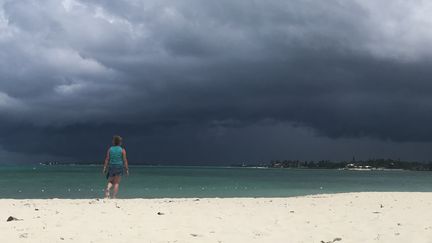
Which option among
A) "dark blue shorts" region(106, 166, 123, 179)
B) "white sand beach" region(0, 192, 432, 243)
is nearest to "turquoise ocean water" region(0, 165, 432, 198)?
"dark blue shorts" region(106, 166, 123, 179)

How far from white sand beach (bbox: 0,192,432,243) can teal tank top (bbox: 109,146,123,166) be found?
359cm

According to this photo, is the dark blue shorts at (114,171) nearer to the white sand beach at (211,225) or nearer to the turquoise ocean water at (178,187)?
the white sand beach at (211,225)

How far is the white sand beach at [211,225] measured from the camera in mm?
8484

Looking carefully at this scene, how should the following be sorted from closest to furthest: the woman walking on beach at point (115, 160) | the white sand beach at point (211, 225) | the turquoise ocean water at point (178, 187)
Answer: the white sand beach at point (211, 225) < the woman walking on beach at point (115, 160) < the turquoise ocean water at point (178, 187)

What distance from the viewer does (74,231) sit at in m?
8.65

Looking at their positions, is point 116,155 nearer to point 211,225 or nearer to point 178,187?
point 211,225

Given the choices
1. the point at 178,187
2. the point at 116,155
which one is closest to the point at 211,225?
the point at 116,155

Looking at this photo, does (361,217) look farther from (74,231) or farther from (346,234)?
(74,231)

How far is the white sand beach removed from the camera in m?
8.48

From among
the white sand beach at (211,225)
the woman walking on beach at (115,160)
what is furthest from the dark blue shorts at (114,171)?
the white sand beach at (211,225)

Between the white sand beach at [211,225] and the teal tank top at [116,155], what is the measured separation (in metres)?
3.59

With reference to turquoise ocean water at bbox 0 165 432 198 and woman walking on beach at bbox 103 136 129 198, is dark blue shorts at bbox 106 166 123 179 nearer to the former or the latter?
woman walking on beach at bbox 103 136 129 198

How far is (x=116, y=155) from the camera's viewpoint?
627 inches

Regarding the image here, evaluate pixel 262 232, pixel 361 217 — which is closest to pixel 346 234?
pixel 262 232
